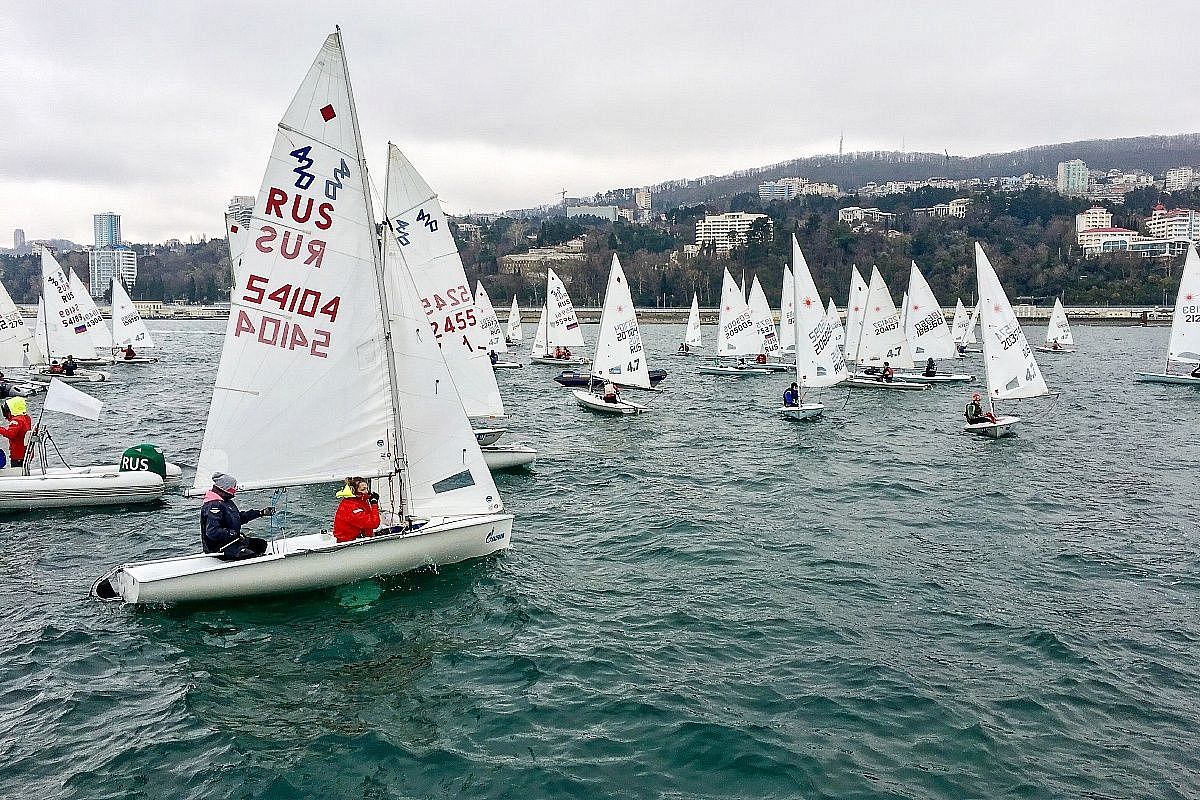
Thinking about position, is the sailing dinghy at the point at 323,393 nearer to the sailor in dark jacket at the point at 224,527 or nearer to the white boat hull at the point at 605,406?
the sailor in dark jacket at the point at 224,527

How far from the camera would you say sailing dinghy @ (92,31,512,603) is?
10.8 metres

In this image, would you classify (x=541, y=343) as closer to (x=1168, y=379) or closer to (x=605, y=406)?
(x=605, y=406)

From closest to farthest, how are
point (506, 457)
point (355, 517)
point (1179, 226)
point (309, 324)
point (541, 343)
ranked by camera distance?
1. point (309, 324)
2. point (355, 517)
3. point (506, 457)
4. point (541, 343)
5. point (1179, 226)

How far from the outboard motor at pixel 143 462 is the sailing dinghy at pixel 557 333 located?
33032mm

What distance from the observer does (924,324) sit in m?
41.9

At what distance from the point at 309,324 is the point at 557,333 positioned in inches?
1596

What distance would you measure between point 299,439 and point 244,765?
4883mm

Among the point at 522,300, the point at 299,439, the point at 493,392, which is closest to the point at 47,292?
the point at 493,392

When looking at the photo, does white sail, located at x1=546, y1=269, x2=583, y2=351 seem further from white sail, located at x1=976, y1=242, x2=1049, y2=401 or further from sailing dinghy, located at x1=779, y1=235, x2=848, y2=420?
white sail, located at x1=976, y1=242, x2=1049, y2=401

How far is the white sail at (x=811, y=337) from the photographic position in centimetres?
3027

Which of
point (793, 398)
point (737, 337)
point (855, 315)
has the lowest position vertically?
point (793, 398)

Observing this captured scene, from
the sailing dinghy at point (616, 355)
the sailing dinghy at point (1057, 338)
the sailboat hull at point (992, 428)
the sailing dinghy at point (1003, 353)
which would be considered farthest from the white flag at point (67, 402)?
the sailing dinghy at point (1057, 338)

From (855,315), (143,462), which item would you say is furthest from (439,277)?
(855,315)

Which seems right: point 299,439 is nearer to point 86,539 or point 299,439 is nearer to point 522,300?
point 86,539
